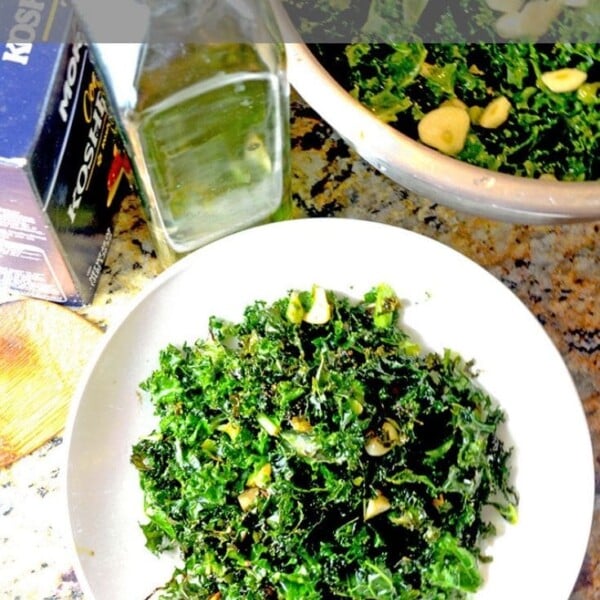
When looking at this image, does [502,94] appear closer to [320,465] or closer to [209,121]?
[209,121]

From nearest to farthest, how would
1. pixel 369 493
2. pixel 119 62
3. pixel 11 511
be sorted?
pixel 119 62 → pixel 369 493 → pixel 11 511

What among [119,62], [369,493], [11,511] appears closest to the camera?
[119,62]

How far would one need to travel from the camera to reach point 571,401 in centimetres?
96

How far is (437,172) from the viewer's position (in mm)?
871

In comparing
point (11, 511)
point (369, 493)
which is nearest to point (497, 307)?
point (369, 493)

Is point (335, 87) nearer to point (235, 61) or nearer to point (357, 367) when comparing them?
point (235, 61)

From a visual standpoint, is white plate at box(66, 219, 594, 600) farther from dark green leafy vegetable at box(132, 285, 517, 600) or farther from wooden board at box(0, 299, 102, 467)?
wooden board at box(0, 299, 102, 467)

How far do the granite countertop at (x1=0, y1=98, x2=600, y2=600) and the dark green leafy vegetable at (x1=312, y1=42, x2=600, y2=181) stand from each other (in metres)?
0.16

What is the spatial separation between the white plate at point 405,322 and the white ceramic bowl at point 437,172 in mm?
128

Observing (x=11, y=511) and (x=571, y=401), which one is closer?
(x=571, y=401)

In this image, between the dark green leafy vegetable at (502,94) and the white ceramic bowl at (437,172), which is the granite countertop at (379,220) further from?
the white ceramic bowl at (437,172)

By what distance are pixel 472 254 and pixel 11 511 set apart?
619 mm

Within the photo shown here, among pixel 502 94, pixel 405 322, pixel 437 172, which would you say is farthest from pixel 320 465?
pixel 502 94

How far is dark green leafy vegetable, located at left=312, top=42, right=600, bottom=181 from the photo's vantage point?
1025mm
